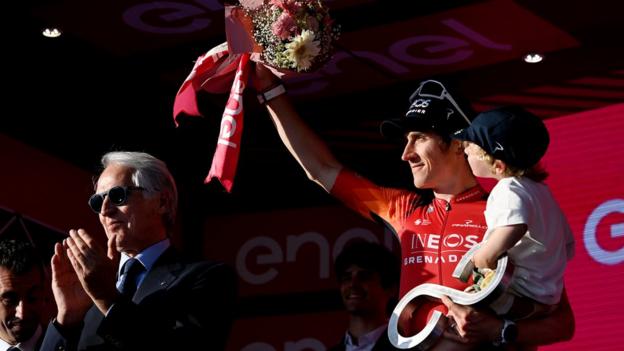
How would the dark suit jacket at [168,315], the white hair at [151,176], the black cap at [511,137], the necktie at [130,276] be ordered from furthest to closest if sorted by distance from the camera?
the white hair at [151,176], the necktie at [130,276], the black cap at [511,137], the dark suit jacket at [168,315]

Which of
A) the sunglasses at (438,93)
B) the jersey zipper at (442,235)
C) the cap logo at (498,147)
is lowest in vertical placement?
the jersey zipper at (442,235)

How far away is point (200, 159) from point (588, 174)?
259cm

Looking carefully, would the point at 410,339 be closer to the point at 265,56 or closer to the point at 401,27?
the point at 265,56

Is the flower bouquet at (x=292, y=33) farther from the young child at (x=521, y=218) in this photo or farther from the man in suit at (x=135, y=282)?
the young child at (x=521, y=218)

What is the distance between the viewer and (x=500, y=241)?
434 cm

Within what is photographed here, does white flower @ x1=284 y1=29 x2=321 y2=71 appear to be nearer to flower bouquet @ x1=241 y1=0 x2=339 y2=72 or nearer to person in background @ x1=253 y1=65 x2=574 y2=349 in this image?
flower bouquet @ x1=241 y1=0 x2=339 y2=72

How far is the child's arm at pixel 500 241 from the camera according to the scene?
14.3 ft

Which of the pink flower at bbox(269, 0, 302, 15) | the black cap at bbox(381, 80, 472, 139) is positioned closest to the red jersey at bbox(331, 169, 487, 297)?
the black cap at bbox(381, 80, 472, 139)

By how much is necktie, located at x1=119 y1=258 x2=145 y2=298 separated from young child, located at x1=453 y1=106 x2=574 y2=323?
1.22 m

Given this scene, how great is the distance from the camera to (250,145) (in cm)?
841

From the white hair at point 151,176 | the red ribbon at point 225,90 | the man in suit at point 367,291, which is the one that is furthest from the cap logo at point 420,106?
the man in suit at point 367,291

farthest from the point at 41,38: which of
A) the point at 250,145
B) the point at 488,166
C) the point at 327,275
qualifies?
the point at 488,166

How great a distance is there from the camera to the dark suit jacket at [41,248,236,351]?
4309mm

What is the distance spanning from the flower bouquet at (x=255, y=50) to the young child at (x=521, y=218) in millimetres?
936
